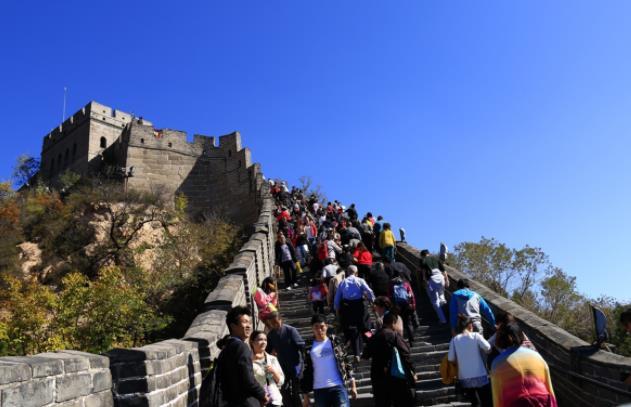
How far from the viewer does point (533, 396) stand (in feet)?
11.9

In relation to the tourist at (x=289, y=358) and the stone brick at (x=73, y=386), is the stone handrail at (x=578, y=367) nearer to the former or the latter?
the tourist at (x=289, y=358)

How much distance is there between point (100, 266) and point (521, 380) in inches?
804

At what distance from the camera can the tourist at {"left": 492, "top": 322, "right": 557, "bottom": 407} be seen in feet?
11.9

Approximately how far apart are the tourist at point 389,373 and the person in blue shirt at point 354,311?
2.33 meters

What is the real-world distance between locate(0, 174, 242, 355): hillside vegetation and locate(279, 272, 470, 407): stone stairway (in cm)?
295

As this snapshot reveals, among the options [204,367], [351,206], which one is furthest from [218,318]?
[351,206]

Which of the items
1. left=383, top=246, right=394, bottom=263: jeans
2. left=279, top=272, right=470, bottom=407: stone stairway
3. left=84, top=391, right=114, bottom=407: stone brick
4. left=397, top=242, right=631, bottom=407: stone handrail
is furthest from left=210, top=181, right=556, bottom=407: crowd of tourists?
left=383, top=246, right=394, bottom=263: jeans

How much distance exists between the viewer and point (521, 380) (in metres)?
3.69

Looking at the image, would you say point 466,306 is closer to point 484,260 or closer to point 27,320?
point 27,320

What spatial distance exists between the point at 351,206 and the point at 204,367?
16739 millimetres

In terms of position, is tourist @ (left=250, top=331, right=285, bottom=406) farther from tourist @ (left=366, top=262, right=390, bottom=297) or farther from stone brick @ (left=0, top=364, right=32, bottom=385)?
tourist @ (left=366, top=262, right=390, bottom=297)

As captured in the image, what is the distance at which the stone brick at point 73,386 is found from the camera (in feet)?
10.8

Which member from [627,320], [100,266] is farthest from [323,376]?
[100,266]

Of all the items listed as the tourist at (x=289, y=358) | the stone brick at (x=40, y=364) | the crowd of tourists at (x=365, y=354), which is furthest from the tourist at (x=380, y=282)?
the stone brick at (x=40, y=364)
